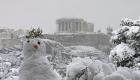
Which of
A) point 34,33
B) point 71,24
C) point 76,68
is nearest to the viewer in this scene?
point 34,33

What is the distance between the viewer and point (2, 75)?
922cm

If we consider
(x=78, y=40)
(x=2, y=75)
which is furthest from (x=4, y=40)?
(x=2, y=75)

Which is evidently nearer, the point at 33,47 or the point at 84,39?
the point at 33,47

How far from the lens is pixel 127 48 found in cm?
822

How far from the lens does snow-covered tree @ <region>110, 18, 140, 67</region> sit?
812 centimetres

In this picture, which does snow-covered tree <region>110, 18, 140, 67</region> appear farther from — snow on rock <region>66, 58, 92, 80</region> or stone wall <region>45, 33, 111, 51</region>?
stone wall <region>45, 33, 111, 51</region>


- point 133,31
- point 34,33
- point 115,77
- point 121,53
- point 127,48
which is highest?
point 34,33

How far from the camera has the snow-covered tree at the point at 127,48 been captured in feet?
26.7

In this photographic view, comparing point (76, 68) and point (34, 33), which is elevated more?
point (34, 33)

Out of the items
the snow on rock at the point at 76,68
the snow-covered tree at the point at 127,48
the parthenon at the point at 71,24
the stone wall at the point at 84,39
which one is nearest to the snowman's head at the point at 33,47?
the snow on rock at the point at 76,68

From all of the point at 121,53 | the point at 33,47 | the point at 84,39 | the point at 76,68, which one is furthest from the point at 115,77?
the point at 84,39

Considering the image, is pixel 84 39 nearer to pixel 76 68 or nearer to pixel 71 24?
pixel 71 24

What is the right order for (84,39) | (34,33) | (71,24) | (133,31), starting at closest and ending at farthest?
(34,33) → (133,31) → (84,39) → (71,24)

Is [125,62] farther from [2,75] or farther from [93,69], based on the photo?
[93,69]
